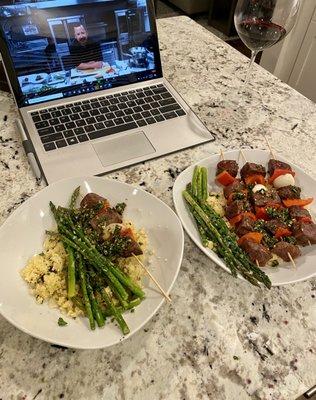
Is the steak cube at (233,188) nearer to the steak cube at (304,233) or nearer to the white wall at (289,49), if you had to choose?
the steak cube at (304,233)

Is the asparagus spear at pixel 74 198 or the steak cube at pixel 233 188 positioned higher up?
the asparagus spear at pixel 74 198

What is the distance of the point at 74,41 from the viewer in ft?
3.02

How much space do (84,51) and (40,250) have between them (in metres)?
0.59

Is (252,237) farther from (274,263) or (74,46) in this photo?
(74,46)

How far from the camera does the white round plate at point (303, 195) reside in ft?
2.10

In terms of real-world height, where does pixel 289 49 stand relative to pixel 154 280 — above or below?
below

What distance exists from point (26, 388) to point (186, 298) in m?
0.31

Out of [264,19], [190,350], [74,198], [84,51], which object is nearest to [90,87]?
[84,51]

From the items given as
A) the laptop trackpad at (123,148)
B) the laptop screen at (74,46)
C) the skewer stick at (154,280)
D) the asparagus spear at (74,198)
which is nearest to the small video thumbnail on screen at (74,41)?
the laptop screen at (74,46)

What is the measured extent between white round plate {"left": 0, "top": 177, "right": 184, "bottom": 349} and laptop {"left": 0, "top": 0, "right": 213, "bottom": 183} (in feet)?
0.43

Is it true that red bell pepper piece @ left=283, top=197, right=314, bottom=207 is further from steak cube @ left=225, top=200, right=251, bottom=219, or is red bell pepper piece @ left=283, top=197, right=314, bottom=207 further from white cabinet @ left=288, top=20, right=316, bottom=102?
white cabinet @ left=288, top=20, right=316, bottom=102

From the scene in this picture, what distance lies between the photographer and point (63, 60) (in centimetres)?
92

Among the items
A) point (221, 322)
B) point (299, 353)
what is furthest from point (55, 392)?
point (299, 353)

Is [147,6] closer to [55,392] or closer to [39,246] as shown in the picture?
[39,246]
